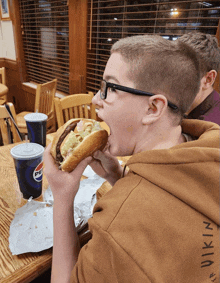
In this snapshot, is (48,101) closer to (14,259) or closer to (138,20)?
(138,20)

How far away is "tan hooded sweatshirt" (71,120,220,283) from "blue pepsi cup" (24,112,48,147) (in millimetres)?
926

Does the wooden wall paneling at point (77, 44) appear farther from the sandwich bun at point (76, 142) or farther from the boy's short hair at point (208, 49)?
the sandwich bun at point (76, 142)

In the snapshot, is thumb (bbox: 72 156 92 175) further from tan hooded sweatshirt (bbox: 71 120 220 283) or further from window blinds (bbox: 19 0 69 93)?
window blinds (bbox: 19 0 69 93)

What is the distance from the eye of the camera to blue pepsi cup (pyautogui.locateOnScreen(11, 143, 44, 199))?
0.93 m

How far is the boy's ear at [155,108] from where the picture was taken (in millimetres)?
702

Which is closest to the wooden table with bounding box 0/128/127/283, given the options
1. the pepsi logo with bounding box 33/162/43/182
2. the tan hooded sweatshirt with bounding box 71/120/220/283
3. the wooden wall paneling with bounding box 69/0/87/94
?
the pepsi logo with bounding box 33/162/43/182

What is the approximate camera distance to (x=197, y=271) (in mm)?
513

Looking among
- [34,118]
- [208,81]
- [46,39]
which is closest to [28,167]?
[34,118]

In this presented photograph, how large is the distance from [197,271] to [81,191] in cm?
68

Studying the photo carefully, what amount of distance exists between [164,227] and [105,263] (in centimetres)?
18

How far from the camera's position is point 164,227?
0.49 metres

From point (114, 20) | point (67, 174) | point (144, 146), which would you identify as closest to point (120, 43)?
point (144, 146)

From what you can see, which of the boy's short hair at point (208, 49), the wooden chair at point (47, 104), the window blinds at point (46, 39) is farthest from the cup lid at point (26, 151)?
the window blinds at point (46, 39)

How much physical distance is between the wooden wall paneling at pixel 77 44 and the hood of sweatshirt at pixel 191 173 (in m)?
3.10
